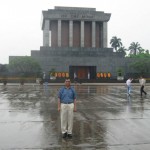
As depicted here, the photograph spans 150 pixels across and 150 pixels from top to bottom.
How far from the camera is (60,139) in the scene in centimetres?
792

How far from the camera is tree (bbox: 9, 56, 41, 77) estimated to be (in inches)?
2124

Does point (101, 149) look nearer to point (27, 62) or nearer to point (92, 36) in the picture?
point (27, 62)

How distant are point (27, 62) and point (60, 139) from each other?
4710 cm

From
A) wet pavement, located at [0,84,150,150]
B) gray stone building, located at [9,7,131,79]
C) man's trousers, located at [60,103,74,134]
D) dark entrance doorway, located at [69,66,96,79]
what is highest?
gray stone building, located at [9,7,131,79]

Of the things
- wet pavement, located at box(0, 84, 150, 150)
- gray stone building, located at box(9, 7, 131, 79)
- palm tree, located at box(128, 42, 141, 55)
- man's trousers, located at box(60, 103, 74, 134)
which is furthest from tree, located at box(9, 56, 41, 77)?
palm tree, located at box(128, 42, 141, 55)

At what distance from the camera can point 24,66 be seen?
181 feet

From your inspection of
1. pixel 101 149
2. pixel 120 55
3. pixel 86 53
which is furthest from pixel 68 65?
pixel 101 149

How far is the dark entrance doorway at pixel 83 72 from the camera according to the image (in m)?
60.2

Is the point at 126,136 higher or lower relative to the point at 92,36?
lower

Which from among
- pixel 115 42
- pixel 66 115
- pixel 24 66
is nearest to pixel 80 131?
pixel 66 115

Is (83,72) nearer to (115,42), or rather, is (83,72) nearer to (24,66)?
(24,66)

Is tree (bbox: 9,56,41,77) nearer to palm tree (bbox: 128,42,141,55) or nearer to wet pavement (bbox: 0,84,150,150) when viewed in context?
wet pavement (bbox: 0,84,150,150)

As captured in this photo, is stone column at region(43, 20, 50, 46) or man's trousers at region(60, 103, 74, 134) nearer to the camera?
man's trousers at region(60, 103, 74, 134)

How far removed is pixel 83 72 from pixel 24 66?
13.0m
